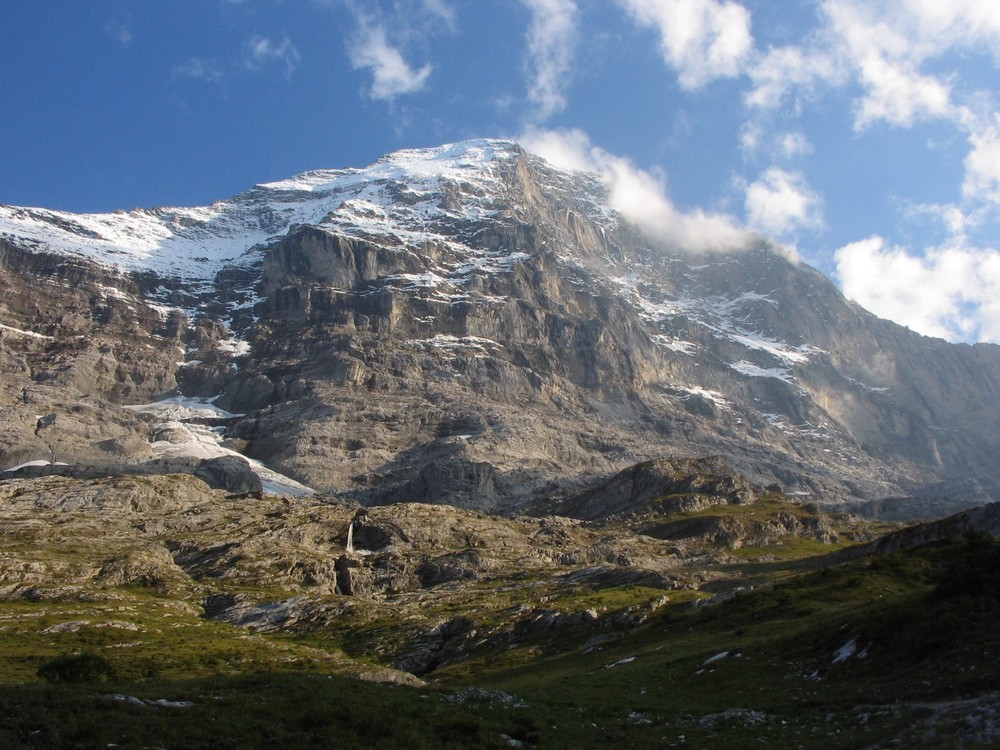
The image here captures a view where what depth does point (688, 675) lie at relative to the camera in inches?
1629

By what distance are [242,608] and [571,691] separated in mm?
81834

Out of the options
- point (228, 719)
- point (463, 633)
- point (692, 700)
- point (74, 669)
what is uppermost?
point (74, 669)

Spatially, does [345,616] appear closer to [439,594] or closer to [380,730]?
[439,594]

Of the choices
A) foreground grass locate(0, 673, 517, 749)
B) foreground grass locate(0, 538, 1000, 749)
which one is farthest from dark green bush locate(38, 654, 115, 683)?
foreground grass locate(0, 673, 517, 749)

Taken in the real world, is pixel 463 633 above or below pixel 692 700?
above

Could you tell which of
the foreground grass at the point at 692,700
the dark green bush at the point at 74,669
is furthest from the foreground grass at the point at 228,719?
the dark green bush at the point at 74,669

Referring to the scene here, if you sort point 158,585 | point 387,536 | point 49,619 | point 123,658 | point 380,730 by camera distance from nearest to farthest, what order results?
point 380,730, point 123,658, point 49,619, point 158,585, point 387,536

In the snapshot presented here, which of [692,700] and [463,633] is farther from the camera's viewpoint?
[463,633]

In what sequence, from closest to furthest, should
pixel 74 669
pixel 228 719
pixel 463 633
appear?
pixel 228 719, pixel 74 669, pixel 463 633

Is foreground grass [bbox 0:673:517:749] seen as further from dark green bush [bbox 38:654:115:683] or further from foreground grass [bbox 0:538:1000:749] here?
dark green bush [bbox 38:654:115:683]

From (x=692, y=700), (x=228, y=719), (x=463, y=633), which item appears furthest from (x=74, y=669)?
(x=463, y=633)

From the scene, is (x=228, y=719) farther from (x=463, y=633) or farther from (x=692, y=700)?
(x=463, y=633)

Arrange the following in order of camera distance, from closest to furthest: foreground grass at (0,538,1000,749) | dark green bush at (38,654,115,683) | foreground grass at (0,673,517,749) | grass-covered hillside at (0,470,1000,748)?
foreground grass at (0,673,517,749) → foreground grass at (0,538,1000,749) → grass-covered hillside at (0,470,1000,748) → dark green bush at (38,654,115,683)

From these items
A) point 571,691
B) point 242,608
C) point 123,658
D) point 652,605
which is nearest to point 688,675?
point 571,691
